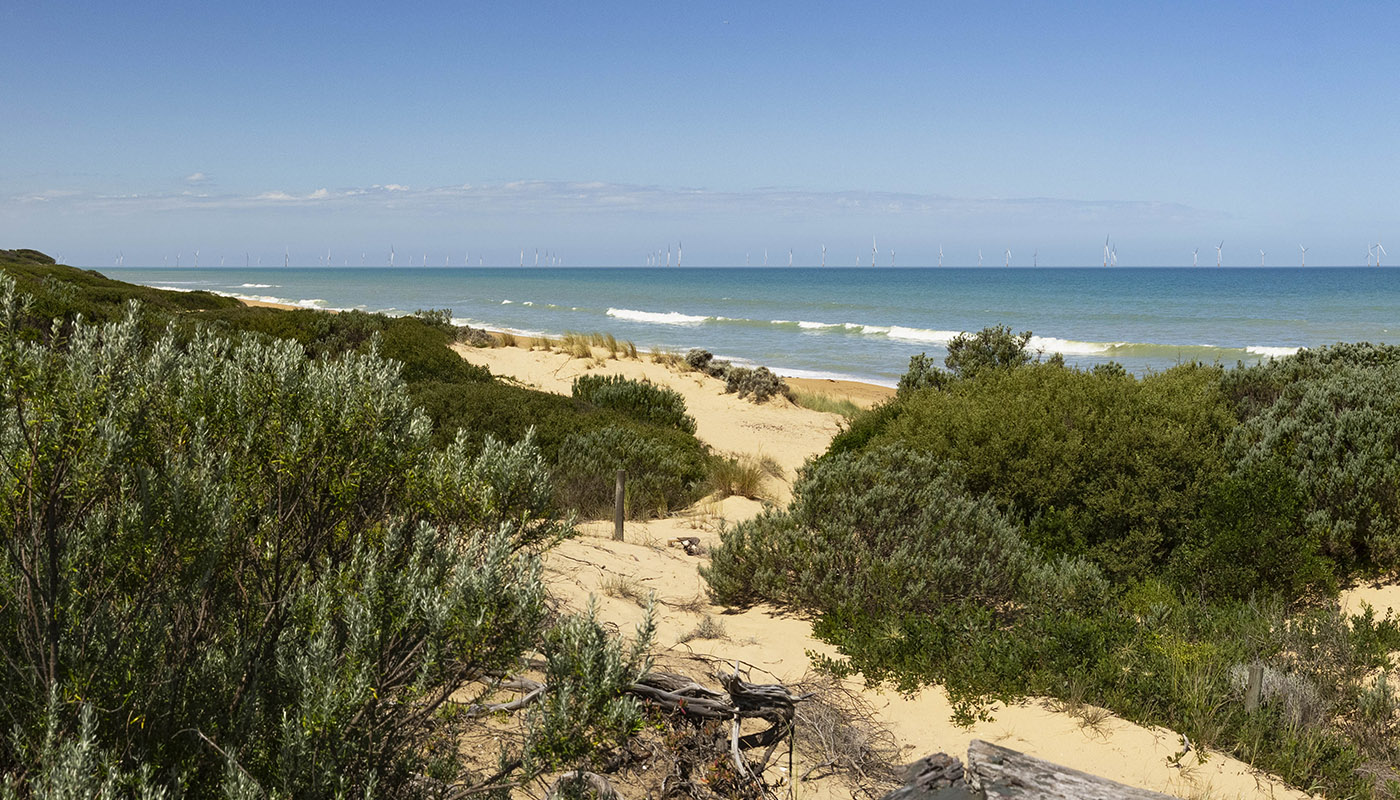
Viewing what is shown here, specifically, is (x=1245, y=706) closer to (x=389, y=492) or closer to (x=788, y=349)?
(x=389, y=492)

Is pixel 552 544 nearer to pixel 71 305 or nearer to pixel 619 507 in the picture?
pixel 619 507

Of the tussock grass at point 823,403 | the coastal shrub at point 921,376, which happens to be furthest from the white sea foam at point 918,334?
the coastal shrub at point 921,376

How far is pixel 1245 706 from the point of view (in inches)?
205

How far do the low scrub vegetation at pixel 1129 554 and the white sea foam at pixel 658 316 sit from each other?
49.4 metres

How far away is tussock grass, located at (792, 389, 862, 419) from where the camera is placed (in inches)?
888

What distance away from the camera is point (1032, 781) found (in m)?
4.17

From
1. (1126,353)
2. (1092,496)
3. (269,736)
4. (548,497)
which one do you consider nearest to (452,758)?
(269,736)

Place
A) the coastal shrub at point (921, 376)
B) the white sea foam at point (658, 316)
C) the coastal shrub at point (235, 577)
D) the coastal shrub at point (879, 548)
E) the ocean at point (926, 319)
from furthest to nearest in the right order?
the white sea foam at point (658, 316) < the ocean at point (926, 319) < the coastal shrub at point (921, 376) < the coastal shrub at point (879, 548) < the coastal shrub at point (235, 577)

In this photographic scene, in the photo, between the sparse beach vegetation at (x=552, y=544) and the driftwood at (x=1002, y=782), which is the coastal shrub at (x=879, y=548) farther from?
the driftwood at (x=1002, y=782)

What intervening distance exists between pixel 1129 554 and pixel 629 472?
5906 millimetres

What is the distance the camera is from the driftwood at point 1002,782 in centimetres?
409

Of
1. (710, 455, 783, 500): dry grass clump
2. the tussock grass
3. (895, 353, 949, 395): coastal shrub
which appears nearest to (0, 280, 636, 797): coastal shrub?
(710, 455, 783, 500): dry grass clump

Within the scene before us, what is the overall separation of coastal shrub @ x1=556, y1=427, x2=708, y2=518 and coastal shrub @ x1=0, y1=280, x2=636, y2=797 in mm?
6900

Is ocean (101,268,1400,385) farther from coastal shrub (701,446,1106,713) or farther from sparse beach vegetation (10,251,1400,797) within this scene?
coastal shrub (701,446,1106,713)
